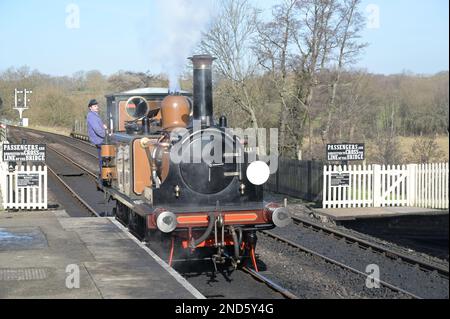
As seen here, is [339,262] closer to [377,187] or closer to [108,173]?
[108,173]

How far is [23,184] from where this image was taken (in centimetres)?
A: 1407

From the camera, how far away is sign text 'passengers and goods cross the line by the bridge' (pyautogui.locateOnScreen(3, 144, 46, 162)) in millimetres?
14383

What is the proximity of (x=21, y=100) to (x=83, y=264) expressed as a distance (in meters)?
18.2

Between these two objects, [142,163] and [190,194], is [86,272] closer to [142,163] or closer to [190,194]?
[190,194]

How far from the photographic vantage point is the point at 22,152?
1448 centimetres

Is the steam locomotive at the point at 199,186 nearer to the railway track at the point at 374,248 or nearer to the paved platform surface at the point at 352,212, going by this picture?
the railway track at the point at 374,248

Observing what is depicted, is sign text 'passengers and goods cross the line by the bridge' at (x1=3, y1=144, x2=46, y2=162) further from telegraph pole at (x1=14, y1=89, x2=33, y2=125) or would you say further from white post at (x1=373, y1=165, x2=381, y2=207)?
telegraph pole at (x1=14, y1=89, x2=33, y2=125)

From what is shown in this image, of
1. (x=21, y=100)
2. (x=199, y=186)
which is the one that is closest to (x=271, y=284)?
(x=199, y=186)

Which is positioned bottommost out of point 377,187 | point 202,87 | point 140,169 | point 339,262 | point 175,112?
point 339,262

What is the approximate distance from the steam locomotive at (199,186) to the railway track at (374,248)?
1.98m

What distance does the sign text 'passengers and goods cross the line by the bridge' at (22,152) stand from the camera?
1438 centimetres

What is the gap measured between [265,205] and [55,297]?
3.31m
